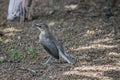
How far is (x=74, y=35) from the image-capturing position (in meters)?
12.1

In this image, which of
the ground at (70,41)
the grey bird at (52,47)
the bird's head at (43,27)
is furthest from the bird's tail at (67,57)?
the bird's head at (43,27)

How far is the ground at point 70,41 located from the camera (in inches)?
358

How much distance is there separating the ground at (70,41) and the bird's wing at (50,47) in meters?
0.24

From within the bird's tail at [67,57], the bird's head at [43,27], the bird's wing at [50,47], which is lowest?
the bird's tail at [67,57]

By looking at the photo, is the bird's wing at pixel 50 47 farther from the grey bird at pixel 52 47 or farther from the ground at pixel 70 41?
the ground at pixel 70 41

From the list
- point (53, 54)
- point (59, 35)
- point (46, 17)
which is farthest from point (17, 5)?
point (53, 54)

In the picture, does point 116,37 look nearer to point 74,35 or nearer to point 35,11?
point 74,35

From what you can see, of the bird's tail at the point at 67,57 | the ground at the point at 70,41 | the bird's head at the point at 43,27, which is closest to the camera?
the ground at the point at 70,41

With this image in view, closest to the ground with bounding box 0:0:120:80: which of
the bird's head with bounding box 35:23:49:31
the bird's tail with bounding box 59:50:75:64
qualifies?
the bird's tail with bounding box 59:50:75:64

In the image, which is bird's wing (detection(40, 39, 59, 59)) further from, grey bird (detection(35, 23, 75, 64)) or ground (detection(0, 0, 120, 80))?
ground (detection(0, 0, 120, 80))

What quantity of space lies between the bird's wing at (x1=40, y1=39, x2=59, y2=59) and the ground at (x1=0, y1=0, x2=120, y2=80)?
245 mm

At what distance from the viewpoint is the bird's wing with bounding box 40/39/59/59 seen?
9.66 metres

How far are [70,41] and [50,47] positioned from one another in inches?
74.2

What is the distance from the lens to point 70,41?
11570 mm
